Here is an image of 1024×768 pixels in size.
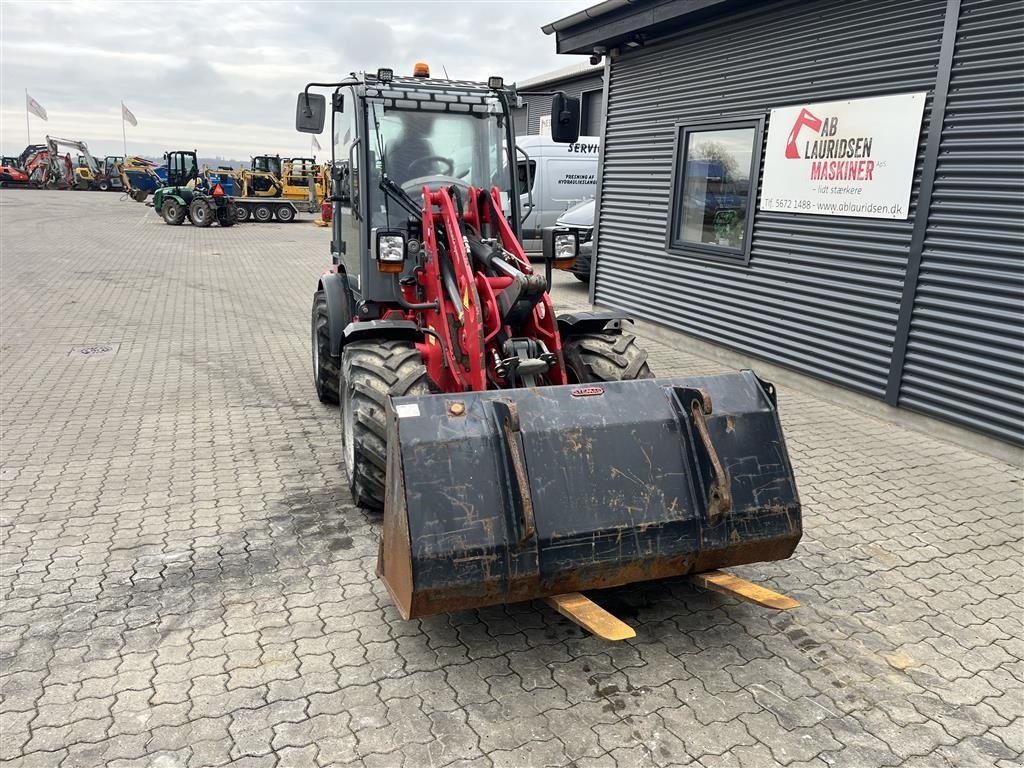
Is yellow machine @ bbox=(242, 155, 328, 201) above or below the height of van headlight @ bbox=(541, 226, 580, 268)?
above

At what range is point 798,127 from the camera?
24.7ft

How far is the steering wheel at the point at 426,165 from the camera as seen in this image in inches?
218

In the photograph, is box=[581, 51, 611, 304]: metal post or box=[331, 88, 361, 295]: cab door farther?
box=[581, 51, 611, 304]: metal post

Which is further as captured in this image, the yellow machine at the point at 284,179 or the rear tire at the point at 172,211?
the yellow machine at the point at 284,179

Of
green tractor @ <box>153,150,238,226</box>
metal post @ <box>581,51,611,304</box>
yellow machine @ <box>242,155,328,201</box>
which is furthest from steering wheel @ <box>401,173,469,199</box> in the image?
yellow machine @ <box>242,155,328,201</box>

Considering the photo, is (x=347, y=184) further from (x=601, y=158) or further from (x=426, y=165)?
(x=601, y=158)

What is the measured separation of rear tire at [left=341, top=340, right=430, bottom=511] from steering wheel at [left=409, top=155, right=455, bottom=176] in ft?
5.22

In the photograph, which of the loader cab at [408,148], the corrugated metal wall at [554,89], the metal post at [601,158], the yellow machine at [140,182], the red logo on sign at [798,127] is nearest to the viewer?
the loader cab at [408,148]

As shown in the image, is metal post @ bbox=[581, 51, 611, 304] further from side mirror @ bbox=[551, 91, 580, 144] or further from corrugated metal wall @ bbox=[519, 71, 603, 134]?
corrugated metal wall @ bbox=[519, 71, 603, 134]

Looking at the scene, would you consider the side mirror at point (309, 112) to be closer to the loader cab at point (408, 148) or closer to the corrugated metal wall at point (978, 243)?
the loader cab at point (408, 148)

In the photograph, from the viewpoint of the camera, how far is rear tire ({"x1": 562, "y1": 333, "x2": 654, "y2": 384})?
14.9ft

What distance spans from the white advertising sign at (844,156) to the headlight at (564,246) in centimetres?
317

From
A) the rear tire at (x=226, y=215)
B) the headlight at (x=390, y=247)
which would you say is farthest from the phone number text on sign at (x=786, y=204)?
the rear tire at (x=226, y=215)

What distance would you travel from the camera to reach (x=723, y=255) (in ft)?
28.4
